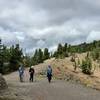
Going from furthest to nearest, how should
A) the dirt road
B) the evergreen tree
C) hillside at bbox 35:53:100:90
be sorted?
the evergreen tree → hillside at bbox 35:53:100:90 → the dirt road

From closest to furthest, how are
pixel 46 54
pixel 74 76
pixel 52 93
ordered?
pixel 52 93 → pixel 74 76 → pixel 46 54

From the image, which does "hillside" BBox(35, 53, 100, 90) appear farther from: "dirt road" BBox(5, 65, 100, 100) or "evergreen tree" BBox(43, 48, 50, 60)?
"evergreen tree" BBox(43, 48, 50, 60)

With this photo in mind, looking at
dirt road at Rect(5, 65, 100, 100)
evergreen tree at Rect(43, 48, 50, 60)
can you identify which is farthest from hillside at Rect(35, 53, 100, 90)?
evergreen tree at Rect(43, 48, 50, 60)

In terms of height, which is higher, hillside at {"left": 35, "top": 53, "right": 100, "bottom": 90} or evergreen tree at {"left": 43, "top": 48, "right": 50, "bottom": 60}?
evergreen tree at {"left": 43, "top": 48, "right": 50, "bottom": 60}

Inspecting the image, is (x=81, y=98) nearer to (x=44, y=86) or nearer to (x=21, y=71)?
(x=44, y=86)

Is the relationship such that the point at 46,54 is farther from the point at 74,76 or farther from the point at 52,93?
the point at 52,93

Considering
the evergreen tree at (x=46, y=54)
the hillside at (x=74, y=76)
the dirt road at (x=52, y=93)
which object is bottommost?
the dirt road at (x=52, y=93)


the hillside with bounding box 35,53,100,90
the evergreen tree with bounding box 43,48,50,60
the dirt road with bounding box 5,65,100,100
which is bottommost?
the dirt road with bounding box 5,65,100,100

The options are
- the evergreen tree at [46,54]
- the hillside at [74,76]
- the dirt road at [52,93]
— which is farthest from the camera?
the evergreen tree at [46,54]

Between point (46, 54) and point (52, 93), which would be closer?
point (52, 93)

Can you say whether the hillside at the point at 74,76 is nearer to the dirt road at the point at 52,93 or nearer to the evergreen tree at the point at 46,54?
the dirt road at the point at 52,93

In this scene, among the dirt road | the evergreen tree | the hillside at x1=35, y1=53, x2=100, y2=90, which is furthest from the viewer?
the evergreen tree

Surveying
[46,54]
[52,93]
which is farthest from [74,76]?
[46,54]

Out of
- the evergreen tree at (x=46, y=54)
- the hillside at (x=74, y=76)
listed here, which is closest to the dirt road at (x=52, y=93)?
the hillside at (x=74, y=76)
